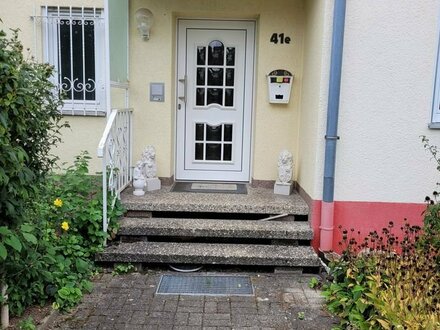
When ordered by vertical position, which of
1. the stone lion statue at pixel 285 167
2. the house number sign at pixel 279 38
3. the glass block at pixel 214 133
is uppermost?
the house number sign at pixel 279 38

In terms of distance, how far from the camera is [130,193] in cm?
476

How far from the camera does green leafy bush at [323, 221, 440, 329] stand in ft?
8.40

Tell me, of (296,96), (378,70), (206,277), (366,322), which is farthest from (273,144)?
(366,322)

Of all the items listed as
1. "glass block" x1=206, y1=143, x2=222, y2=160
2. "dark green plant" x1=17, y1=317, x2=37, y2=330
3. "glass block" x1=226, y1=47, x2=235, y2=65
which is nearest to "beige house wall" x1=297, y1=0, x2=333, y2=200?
"glass block" x1=226, y1=47, x2=235, y2=65

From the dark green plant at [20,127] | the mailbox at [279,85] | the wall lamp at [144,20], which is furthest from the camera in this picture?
the mailbox at [279,85]

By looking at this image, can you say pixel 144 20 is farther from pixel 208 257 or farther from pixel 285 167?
pixel 208 257

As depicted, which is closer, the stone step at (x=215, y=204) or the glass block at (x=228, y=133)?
the stone step at (x=215, y=204)

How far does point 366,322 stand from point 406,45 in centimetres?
258

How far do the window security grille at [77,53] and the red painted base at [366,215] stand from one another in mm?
2903

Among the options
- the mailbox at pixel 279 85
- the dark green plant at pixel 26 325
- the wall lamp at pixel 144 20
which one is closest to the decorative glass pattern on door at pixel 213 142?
the mailbox at pixel 279 85

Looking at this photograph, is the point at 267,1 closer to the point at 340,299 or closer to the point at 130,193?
the point at 130,193

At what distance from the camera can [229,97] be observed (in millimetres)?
5344

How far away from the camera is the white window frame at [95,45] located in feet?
16.7

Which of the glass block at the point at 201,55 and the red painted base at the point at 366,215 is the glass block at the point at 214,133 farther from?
the red painted base at the point at 366,215
